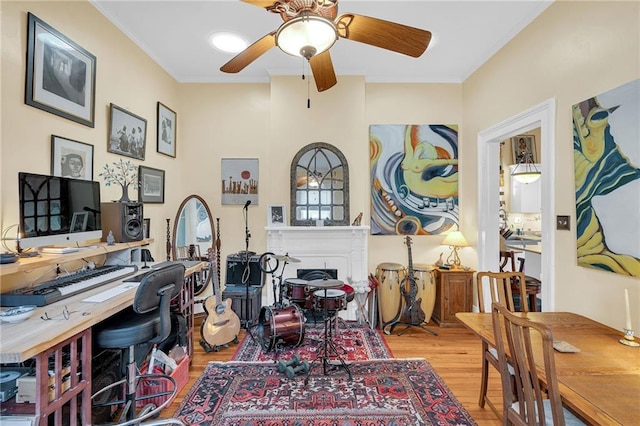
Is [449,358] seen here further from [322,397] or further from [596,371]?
[596,371]

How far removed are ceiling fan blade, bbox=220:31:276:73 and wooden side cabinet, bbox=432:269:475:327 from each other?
9.82 ft

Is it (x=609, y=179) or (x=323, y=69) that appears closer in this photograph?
(x=609, y=179)

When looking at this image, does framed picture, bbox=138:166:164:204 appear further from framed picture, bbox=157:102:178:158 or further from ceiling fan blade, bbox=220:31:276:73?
ceiling fan blade, bbox=220:31:276:73

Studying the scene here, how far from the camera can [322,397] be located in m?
2.11

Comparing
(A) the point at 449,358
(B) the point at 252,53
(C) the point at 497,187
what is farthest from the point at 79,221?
(C) the point at 497,187

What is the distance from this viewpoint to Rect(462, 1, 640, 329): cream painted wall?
5.85 feet

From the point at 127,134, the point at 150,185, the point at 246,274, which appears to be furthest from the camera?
the point at 246,274

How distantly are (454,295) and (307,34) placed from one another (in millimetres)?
3174

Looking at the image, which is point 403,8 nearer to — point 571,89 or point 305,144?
point 571,89

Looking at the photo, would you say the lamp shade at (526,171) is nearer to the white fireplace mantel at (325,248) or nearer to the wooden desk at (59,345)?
the white fireplace mantel at (325,248)

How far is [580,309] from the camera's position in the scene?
→ 2072 millimetres

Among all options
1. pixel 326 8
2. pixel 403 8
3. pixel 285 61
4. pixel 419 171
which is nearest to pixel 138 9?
pixel 285 61

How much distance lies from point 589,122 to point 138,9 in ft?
11.8

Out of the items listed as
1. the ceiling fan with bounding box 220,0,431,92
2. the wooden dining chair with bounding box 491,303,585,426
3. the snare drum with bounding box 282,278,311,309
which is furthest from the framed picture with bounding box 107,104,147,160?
the wooden dining chair with bounding box 491,303,585,426
